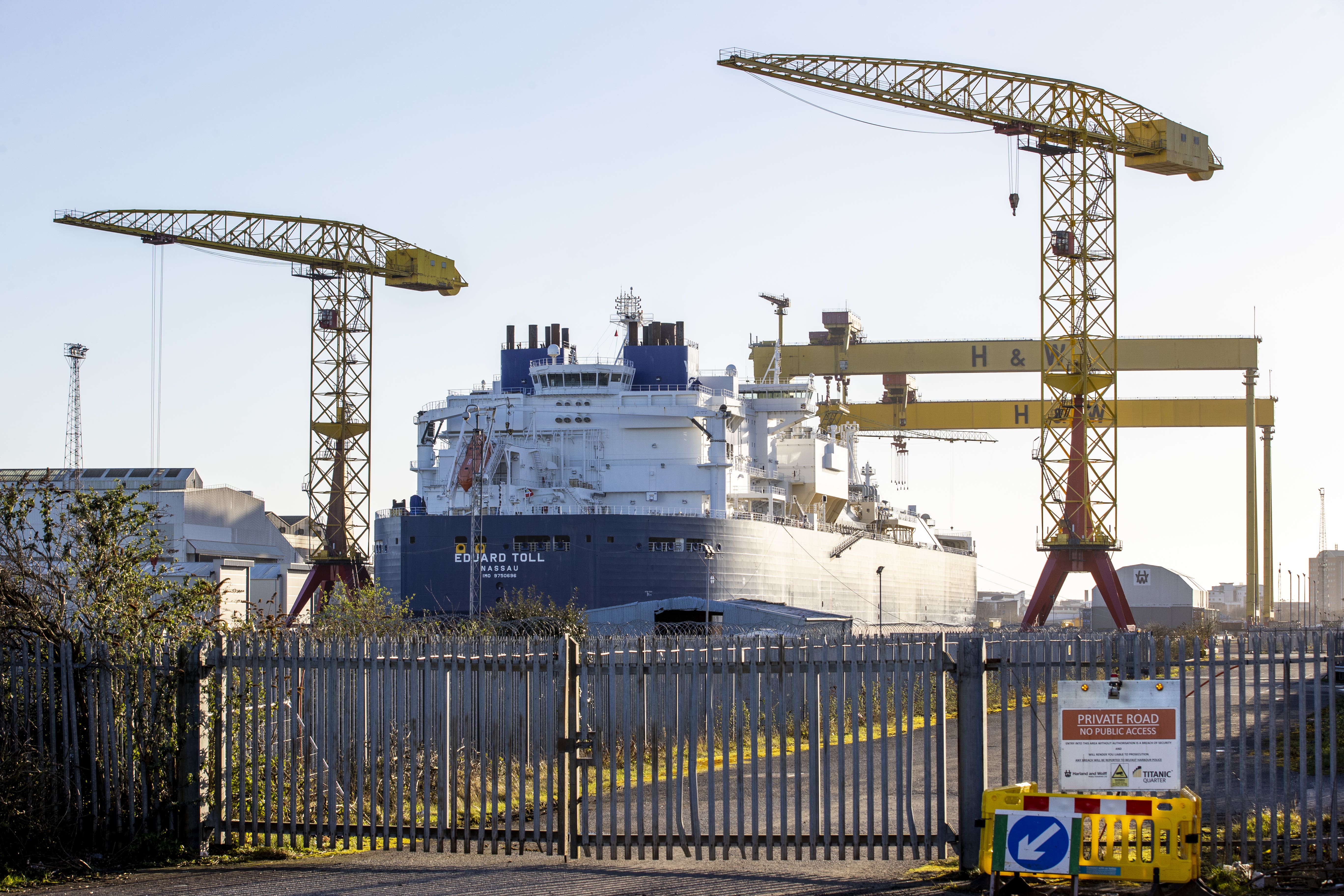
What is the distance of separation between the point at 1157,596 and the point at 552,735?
5280cm

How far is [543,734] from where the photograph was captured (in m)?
12.1

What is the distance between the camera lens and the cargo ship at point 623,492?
1656 inches

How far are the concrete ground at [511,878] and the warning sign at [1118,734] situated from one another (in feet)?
4.65

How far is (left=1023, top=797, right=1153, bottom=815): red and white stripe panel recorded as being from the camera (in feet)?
31.1

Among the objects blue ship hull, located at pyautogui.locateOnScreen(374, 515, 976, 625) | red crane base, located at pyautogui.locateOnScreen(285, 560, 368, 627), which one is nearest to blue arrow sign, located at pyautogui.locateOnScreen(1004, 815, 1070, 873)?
blue ship hull, located at pyautogui.locateOnScreen(374, 515, 976, 625)

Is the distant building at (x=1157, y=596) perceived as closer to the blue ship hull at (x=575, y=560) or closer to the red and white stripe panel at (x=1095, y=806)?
the blue ship hull at (x=575, y=560)

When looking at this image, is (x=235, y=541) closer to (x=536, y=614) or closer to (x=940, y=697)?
(x=536, y=614)

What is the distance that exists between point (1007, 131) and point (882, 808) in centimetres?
3441

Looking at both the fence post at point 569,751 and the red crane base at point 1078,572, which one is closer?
the fence post at point 569,751

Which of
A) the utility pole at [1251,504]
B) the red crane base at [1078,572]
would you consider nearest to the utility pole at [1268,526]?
the utility pole at [1251,504]

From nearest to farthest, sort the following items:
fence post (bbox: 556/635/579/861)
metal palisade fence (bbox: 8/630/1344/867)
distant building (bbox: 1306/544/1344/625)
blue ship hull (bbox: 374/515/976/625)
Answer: metal palisade fence (bbox: 8/630/1344/867) < fence post (bbox: 556/635/579/861) < blue ship hull (bbox: 374/515/976/625) < distant building (bbox: 1306/544/1344/625)

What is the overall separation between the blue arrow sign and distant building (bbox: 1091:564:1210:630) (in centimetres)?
4944

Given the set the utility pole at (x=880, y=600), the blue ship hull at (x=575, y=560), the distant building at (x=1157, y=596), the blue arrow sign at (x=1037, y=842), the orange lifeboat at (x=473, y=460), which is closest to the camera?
the blue arrow sign at (x=1037, y=842)

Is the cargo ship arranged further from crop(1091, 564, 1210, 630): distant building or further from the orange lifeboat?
crop(1091, 564, 1210, 630): distant building
